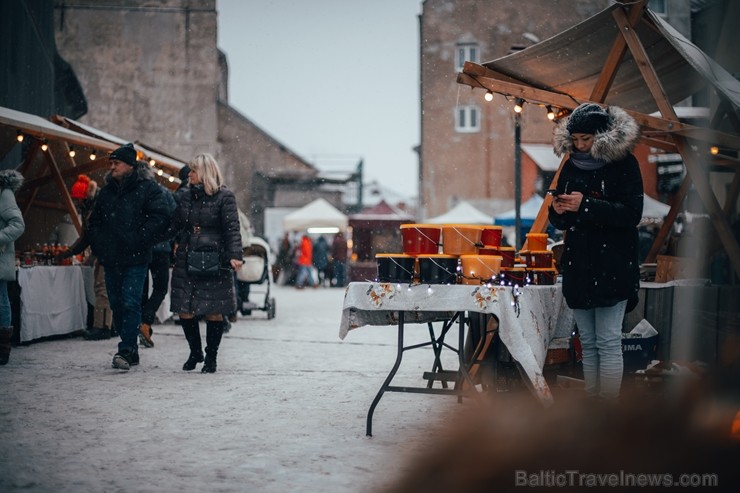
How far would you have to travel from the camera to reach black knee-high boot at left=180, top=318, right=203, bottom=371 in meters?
8.19

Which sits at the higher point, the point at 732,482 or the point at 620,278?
the point at 620,278

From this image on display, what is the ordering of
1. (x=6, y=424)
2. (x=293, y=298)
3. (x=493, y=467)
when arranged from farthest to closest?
(x=293, y=298)
(x=6, y=424)
(x=493, y=467)

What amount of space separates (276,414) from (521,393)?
5.79ft

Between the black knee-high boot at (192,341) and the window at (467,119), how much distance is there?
2986 centimetres

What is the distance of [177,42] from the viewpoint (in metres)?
37.1

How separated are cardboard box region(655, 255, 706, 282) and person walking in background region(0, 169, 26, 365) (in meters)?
6.09

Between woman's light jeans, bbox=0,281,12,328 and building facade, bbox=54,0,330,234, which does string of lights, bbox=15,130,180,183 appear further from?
building facade, bbox=54,0,330,234

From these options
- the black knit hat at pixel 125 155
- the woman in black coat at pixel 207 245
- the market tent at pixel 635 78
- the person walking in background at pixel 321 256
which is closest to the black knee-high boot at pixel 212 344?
the woman in black coat at pixel 207 245

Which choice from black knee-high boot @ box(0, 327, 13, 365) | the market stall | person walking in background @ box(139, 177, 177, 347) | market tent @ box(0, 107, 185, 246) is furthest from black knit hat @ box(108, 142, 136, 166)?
the market stall

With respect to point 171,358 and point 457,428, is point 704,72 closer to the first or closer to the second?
point 457,428

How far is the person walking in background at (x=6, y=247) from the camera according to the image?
8.36m

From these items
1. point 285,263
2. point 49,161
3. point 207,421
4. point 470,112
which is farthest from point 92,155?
point 470,112

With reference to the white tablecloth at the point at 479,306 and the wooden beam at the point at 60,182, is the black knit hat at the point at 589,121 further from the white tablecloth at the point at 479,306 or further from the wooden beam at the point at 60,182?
the wooden beam at the point at 60,182

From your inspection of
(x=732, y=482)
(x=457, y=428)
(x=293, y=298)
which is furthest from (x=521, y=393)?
(x=293, y=298)
